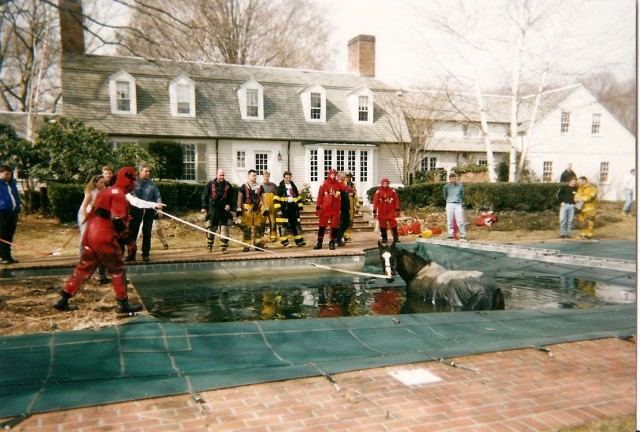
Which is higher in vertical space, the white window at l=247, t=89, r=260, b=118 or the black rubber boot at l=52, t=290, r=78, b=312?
the white window at l=247, t=89, r=260, b=118

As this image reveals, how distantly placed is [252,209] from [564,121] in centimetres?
1631

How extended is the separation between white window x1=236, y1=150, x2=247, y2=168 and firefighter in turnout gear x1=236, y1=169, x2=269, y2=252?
40.8ft

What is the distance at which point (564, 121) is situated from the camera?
70.3 feet

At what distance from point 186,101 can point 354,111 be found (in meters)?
9.22

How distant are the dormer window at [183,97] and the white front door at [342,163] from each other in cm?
648

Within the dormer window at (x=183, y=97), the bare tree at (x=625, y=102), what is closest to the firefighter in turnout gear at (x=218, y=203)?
the bare tree at (x=625, y=102)

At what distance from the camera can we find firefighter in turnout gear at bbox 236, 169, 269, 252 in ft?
39.8

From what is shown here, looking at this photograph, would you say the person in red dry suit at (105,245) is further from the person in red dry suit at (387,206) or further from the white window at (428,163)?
the white window at (428,163)

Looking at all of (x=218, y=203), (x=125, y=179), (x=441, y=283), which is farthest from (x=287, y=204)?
(x=125, y=179)

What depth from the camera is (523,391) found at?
406 centimetres

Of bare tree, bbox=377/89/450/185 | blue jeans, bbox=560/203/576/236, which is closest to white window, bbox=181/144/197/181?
bare tree, bbox=377/89/450/185

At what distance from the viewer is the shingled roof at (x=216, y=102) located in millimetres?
22703

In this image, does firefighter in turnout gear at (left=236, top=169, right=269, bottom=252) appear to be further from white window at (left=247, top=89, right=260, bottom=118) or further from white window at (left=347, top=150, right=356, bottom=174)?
white window at (left=347, top=150, right=356, bottom=174)

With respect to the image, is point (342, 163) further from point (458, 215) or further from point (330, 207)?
point (330, 207)
